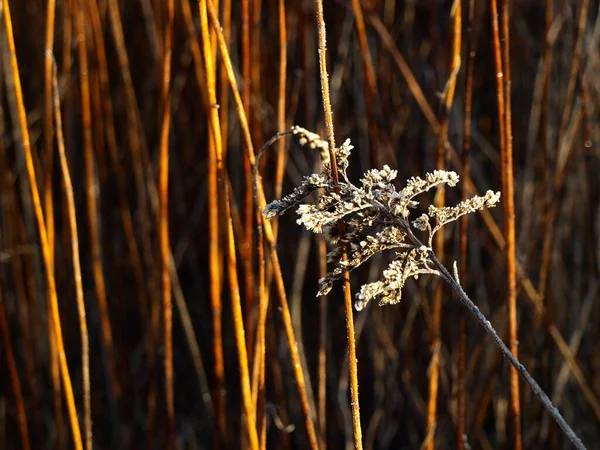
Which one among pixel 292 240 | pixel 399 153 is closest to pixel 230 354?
pixel 292 240

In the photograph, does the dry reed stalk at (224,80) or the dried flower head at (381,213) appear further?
the dry reed stalk at (224,80)

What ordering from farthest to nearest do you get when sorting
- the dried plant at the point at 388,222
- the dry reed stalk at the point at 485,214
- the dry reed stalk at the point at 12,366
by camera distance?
the dry reed stalk at the point at 485,214, the dry reed stalk at the point at 12,366, the dried plant at the point at 388,222

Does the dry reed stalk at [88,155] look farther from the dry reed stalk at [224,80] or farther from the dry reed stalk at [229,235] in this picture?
the dry reed stalk at [229,235]

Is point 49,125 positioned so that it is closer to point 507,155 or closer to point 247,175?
point 247,175

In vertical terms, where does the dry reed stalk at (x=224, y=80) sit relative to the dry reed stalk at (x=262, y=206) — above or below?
above

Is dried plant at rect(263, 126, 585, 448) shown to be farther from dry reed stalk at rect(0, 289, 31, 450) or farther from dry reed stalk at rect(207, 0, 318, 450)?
dry reed stalk at rect(0, 289, 31, 450)

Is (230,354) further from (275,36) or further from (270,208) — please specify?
(270,208)

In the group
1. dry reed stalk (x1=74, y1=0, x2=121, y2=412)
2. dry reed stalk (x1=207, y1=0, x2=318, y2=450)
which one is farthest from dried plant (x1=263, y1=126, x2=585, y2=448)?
dry reed stalk (x1=74, y1=0, x2=121, y2=412)

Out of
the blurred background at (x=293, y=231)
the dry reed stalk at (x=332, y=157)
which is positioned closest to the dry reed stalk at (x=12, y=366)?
the blurred background at (x=293, y=231)

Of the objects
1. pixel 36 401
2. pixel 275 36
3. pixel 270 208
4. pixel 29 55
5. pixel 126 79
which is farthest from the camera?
pixel 29 55
